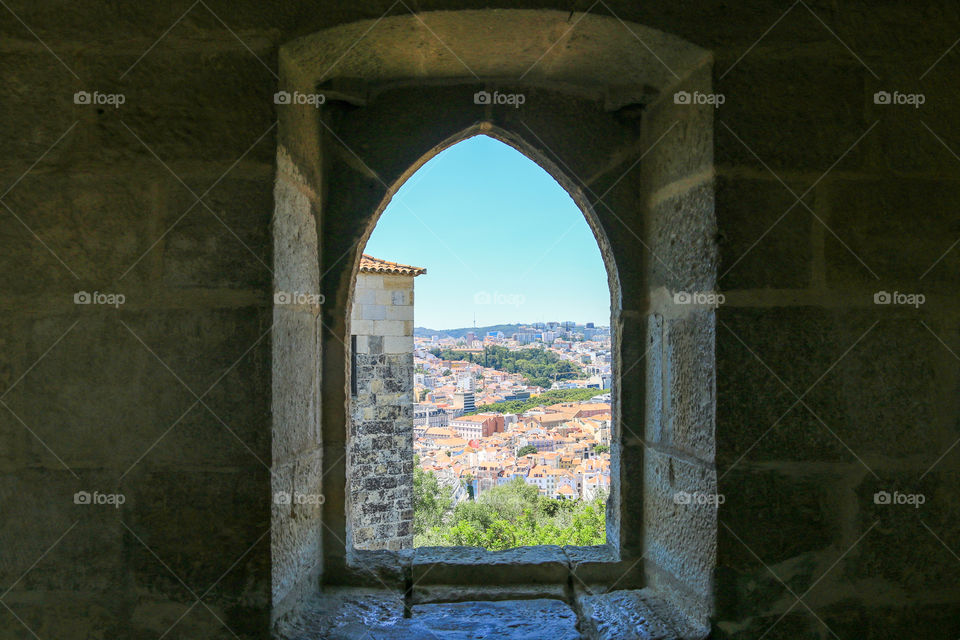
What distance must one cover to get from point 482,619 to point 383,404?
5028 millimetres

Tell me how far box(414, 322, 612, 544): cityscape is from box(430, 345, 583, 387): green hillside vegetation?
16 millimetres

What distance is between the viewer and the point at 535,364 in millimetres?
6742

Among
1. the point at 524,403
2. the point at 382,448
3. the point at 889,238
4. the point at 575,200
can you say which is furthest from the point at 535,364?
the point at 889,238

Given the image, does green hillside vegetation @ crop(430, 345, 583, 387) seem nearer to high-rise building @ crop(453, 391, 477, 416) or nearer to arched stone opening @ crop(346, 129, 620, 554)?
high-rise building @ crop(453, 391, 477, 416)

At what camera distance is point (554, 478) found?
1274 centimetres

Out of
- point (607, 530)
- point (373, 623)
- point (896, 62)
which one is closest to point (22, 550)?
point (373, 623)

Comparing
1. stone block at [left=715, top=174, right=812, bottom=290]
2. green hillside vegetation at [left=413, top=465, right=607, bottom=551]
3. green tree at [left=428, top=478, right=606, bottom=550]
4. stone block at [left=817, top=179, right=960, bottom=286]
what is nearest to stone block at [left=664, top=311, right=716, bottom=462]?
stone block at [left=715, top=174, right=812, bottom=290]

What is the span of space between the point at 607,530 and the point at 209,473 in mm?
997

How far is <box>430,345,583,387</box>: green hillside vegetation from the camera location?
18.2ft

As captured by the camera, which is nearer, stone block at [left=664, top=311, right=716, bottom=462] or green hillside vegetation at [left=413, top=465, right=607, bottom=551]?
stone block at [left=664, top=311, right=716, bottom=462]

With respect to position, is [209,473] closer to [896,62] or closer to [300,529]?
[300,529]

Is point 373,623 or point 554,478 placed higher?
point 373,623

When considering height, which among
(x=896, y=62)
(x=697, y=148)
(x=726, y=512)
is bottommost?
(x=726, y=512)

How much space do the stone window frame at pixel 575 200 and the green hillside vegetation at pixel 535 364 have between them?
103 inches
